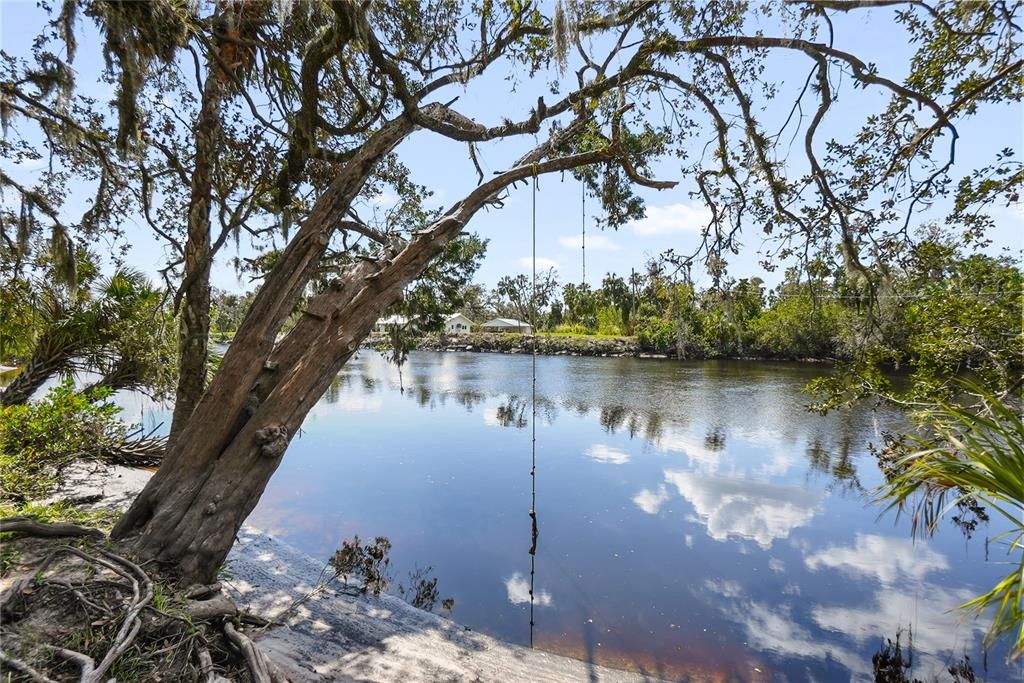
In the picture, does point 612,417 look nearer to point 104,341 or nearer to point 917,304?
point 917,304

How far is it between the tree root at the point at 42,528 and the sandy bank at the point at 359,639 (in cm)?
141

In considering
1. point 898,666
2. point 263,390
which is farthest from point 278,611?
point 898,666

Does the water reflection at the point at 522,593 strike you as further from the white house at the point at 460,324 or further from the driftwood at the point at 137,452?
the white house at the point at 460,324

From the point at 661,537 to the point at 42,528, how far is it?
21.9 ft

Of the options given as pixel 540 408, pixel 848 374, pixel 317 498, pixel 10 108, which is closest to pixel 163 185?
pixel 10 108

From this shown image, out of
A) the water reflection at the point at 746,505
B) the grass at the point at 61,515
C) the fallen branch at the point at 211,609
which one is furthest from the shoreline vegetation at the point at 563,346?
the fallen branch at the point at 211,609

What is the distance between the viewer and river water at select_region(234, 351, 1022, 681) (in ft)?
15.2

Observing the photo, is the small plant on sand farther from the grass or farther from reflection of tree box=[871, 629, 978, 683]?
reflection of tree box=[871, 629, 978, 683]

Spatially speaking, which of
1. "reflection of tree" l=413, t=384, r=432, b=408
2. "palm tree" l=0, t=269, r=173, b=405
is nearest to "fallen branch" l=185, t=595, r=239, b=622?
"palm tree" l=0, t=269, r=173, b=405

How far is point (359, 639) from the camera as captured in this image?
404 centimetres

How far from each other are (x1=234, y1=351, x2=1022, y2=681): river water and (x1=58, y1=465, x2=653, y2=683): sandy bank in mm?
415

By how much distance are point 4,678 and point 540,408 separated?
16.0 meters

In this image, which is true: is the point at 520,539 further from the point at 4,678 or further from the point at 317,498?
the point at 4,678

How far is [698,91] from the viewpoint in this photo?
493cm
